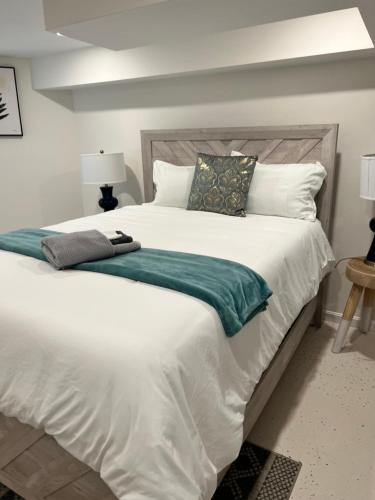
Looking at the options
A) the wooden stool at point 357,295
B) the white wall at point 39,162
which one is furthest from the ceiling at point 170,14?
the white wall at point 39,162

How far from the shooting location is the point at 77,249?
5.50ft

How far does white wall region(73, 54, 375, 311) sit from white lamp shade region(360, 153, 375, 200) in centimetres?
39

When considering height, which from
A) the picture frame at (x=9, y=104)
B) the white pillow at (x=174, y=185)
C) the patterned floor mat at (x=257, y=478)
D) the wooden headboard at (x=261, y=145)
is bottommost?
the patterned floor mat at (x=257, y=478)

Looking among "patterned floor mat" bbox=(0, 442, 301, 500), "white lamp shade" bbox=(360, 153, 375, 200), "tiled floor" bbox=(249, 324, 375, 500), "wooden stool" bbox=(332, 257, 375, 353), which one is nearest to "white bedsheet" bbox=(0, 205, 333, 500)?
"patterned floor mat" bbox=(0, 442, 301, 500)

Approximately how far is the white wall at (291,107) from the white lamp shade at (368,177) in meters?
0.39

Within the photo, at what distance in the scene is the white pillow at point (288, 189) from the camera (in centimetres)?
249

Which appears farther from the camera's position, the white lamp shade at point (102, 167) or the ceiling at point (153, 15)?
the white lamp shade at point (102, 167)

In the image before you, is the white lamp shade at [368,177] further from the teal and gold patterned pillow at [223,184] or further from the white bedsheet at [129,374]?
the white bedsheet at [129,374]

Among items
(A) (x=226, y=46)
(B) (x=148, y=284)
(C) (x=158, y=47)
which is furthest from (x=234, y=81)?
(B) (x=148, y=284)

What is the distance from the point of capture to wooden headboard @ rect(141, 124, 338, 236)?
8.54 ft

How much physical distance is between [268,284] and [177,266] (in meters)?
0.42

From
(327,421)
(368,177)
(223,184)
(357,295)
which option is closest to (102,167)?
(223,184)

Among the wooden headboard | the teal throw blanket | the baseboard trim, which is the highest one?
the wooden headboard

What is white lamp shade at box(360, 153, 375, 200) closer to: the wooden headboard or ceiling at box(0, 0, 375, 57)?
the wooden headboard
